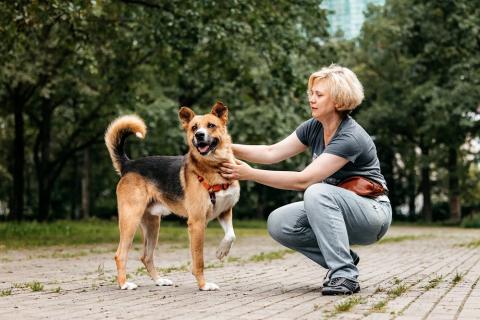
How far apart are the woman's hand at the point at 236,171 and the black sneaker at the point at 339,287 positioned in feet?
3.76

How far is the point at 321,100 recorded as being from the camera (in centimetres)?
632

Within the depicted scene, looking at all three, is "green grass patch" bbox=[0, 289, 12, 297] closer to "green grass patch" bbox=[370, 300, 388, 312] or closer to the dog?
the dog

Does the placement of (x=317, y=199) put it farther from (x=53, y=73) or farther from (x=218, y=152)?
(x=53, y=73)

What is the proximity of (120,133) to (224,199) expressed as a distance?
141 centimetres

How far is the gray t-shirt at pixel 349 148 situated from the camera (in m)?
6.18

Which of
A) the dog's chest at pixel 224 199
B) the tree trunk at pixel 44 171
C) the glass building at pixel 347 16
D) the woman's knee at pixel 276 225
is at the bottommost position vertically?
the woman's knee at pixel 276 225

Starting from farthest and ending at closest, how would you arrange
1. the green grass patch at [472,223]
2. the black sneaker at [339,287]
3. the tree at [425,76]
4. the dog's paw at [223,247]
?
the green grass patch at [472,223] → the tree at [425,76] → the dog's paw at [223,247] → the black sneaker at [339,287]

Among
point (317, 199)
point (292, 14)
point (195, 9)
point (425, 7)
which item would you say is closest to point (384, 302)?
point (317, 199)

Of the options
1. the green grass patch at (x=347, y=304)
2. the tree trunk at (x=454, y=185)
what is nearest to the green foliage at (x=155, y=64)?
the green grass patch at (x=347, y=304)

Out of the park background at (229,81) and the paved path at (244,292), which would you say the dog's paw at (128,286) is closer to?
the paved path at (244,292)

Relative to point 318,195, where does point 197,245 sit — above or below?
below

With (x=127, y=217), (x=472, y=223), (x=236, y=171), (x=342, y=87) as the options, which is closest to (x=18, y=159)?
(x=472, y=223)

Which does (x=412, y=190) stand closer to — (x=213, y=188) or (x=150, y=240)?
(x=150, y=240)

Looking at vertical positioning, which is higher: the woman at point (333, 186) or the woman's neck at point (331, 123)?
the woman's neck at point (331, 123)
